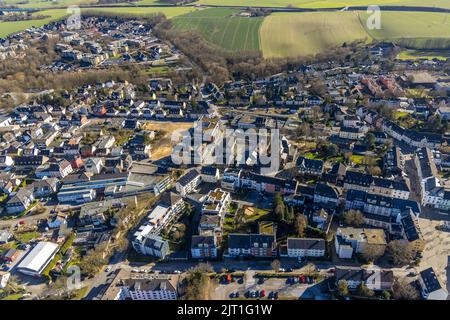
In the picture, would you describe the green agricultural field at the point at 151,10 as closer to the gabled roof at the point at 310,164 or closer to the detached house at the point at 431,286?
the gabled roof at the point at 310,164

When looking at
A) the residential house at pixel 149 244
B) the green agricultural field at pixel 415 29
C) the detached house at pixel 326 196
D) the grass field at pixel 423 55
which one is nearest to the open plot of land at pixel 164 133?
the residential house at pixel 149 244

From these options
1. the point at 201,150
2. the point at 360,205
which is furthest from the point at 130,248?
the point at 360,205

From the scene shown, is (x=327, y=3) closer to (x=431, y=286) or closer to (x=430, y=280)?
(x=430, y=280)

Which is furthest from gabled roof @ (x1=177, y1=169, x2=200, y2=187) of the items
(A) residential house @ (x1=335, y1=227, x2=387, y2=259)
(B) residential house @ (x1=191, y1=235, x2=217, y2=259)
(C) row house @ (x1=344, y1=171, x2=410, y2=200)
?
(C) row house @ (x1=344, y1=171, x2=410, y2=200)

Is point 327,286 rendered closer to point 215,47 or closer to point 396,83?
point 396,83

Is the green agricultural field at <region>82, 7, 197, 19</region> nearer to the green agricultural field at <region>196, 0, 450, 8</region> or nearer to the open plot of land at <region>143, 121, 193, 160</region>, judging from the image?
the green agricultural field at <region>196, 0, 450, 8</region>
